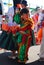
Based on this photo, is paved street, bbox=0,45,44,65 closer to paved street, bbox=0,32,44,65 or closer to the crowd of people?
paved street, bbox=0,32,44,65

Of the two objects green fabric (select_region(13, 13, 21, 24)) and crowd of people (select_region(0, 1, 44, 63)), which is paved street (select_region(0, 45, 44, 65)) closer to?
crowd of people (select_region(0, 1, 44, 63))

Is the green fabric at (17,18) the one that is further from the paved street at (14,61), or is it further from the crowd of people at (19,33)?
the paved street at (14,61)

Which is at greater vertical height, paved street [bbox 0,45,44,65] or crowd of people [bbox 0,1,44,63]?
crowd of people [bbox 0,1,44,63]

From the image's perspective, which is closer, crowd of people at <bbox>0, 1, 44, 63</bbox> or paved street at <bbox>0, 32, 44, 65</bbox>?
crowd of people at <bbox>0, 1, 44, 63</bbox>

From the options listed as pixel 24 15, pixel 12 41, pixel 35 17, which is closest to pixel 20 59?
pixel 12 41

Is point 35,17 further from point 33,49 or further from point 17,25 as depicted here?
point 17,25

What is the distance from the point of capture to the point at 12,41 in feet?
19.9

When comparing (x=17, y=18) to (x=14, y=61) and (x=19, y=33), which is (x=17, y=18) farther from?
(x=14, y=61)

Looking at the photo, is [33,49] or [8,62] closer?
[8,62]

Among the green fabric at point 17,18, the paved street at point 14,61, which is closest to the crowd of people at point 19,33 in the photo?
the green fabric at point 17,18

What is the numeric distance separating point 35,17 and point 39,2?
0.97 metres

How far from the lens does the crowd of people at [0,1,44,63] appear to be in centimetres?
559

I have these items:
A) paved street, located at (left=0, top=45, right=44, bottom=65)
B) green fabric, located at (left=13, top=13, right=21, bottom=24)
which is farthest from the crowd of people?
paved street, located at (left=0, top=45, right=44, bottom=65)

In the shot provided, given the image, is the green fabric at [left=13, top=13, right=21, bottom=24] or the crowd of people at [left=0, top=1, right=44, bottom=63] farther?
the green fabric at [left=13, top=13, right=21, bottom=24]
